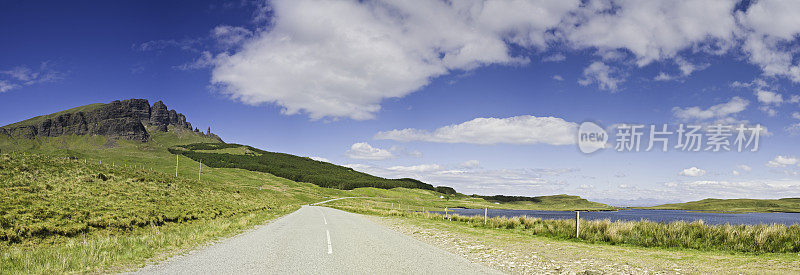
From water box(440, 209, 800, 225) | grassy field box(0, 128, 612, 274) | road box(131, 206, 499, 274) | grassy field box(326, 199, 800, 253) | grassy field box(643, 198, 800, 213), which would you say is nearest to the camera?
road box(131, 206, 499, 274)

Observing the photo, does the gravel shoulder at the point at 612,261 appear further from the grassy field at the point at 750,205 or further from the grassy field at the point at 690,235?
the grassy field at the point at 750,205

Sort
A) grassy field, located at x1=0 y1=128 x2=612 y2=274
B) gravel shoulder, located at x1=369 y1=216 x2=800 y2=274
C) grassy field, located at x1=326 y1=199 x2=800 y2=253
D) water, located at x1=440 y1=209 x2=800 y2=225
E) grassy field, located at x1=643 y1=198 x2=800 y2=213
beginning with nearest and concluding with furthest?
gravel shoulder, located at x1=369 y1=216 x2=800 y2=274 → grassy field, located at x1=0 y1=128 x2=612 y2=274 → grassy field, located at x1=326 y1=199 x2=800 y2=253 → water, located at x1=440 y1=209 x2=800 y2=225 → grassy field, located at x1=643 y1=198 x2=800 y2=213

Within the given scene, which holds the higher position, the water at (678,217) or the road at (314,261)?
the road at (314,261)

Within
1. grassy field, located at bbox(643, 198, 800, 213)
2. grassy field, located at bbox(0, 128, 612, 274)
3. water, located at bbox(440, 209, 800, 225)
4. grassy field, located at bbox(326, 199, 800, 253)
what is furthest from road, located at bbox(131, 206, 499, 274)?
grassy field, located at bbox(643, 198, 800, 213)

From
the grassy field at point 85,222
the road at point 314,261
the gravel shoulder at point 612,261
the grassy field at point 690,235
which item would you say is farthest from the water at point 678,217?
the grassy field at point 85,222

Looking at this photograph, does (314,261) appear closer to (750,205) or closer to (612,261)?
(612,261)

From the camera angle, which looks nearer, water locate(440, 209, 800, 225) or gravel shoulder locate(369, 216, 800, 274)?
gravel shoulder locate(369, 216, 800, 274)

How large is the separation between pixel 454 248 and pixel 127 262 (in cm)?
1005

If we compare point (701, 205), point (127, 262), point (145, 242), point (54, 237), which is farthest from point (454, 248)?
point (701, 205)

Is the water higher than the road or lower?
lower

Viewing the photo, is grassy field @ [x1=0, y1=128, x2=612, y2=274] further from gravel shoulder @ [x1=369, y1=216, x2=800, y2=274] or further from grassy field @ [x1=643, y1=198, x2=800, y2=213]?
grassy field @ [x1=643, y1=198, x2=800, y2=213]

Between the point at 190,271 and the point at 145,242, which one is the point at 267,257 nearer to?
the point at 190,271

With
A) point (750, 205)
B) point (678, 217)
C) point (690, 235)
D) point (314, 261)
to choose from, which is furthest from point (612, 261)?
point (750, 205)

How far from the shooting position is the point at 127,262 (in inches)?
373
